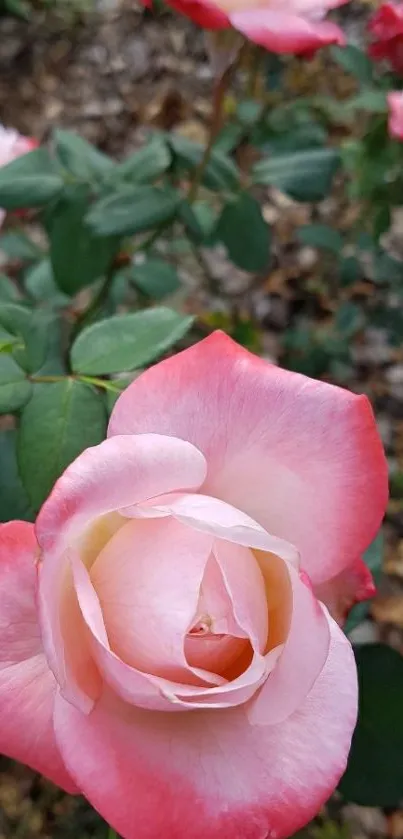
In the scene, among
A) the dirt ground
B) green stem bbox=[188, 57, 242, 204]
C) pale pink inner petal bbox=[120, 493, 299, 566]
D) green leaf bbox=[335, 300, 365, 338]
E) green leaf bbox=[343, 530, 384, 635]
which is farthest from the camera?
the dirt ground

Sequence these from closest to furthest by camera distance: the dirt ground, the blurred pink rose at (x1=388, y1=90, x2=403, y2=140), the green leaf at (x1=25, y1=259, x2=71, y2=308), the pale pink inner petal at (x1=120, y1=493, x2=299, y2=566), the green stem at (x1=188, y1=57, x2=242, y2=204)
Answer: the pale pink inner petal at (x1=120, y1=493, x2=299, y2=566) < the green stem at (x1=188, y1=57, x2=242, y2=204) < the blurred pink rose at (x1=388, y1=90, x2=403, y2=140) < the green leaf at (x1=25, y1=259, x2=71, y2=308) < the dirt ground

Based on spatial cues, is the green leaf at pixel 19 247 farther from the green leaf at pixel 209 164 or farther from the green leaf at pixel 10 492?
the green leaf at pixel 10 492

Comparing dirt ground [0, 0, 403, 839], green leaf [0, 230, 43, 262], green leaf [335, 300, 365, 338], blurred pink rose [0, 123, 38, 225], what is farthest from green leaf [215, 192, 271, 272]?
dirt ground [0, 0, 403, 839]

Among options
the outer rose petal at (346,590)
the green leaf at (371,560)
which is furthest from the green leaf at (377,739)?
the outer rose petal at (346,590)

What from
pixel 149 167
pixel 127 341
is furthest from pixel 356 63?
pixel 127 341

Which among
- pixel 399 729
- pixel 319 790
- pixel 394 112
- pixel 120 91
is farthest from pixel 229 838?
pixel 120 91

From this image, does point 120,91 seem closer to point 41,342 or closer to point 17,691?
point 41,342

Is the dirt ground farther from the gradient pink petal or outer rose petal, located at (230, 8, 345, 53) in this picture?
the gradient pink petal
